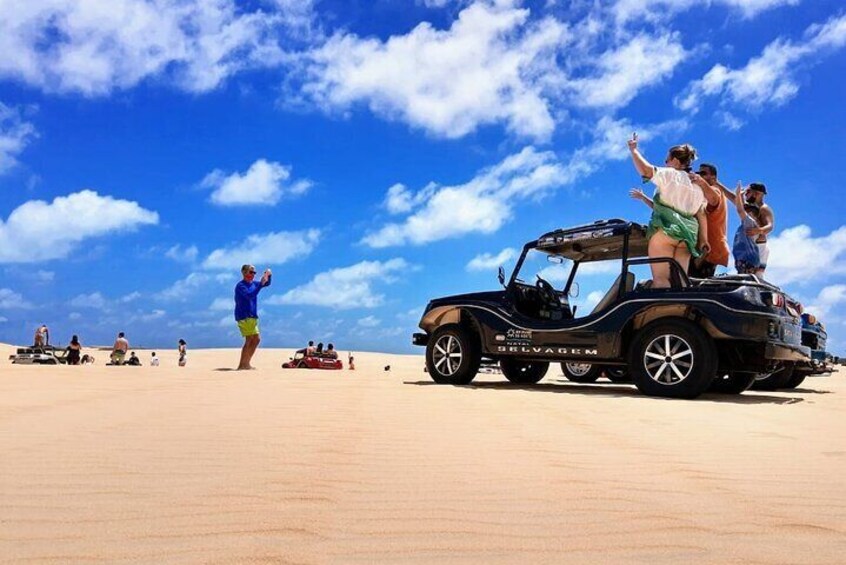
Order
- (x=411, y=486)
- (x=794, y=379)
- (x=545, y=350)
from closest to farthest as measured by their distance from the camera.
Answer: (x=411, y=486) < (x=545, y=350) < (x=794, y=379)

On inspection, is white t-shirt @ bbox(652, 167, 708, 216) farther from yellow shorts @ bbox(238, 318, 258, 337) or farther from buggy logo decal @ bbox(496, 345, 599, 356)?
yellow shorts @ bbox(238, 318, 258, 337)

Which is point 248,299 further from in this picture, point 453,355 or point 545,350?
point 545,350

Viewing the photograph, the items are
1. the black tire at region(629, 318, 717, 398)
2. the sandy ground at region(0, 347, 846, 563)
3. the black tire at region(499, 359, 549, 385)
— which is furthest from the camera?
the black tire at region(499, 359, 549, 385)

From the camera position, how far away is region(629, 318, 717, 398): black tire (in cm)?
701

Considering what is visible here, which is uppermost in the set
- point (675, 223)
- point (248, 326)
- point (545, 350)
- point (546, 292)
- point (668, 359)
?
point (675, 223)

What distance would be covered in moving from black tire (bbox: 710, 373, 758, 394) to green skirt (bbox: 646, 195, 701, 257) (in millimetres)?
1778

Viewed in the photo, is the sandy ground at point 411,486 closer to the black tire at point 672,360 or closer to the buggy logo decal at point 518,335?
the black tire at point 672,360

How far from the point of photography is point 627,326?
26.0 feet

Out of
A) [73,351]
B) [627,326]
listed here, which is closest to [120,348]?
[73,351]

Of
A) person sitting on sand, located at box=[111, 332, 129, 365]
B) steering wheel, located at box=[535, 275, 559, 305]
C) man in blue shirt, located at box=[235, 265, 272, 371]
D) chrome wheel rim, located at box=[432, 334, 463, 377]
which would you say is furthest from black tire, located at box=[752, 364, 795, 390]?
person sitting on sand, located at box=[111, 332, 129, 365]

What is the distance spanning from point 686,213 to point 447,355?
140 inches

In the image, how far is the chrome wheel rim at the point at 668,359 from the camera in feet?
23.6

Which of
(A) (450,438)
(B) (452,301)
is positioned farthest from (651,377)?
(A) (450,438)

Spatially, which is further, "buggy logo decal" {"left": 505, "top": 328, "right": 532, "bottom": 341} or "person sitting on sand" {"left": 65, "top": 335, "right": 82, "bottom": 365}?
"person sitting on sand" {"left": 65, "top": 335, "right": 82, "bottom": 365}
